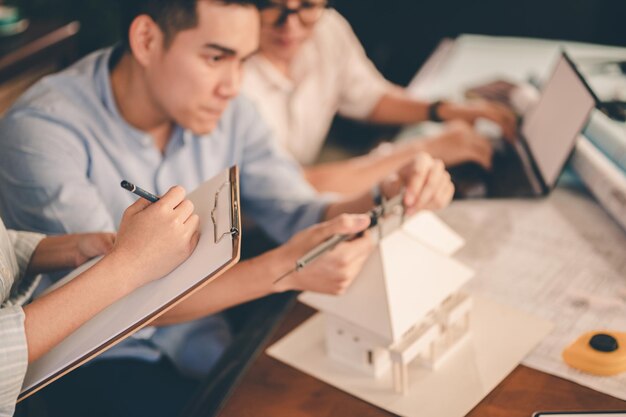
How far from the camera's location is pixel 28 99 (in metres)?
1.32

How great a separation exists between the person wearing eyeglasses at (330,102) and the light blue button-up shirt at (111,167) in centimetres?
34

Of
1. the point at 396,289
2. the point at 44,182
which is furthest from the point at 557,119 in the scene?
the point at 44,182

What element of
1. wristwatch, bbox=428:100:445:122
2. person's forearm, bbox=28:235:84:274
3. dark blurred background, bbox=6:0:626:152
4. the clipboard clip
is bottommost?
dark blurred background, bbox=6:0:626:152

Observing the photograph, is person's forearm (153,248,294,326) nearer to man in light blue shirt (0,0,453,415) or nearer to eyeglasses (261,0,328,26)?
man in light blue shirt (0,0,453,415)

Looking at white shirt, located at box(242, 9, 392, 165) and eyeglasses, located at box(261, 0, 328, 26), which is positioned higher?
eyeglasses, located at box(261, 0, 328, 26)

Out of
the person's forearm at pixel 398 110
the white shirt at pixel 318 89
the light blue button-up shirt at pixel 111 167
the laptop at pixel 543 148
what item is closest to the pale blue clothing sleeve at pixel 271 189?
the light blue button-up shirt at pixel 111 167

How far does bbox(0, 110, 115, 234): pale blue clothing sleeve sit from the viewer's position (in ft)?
4.00

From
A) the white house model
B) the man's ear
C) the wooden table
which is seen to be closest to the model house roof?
the white house model

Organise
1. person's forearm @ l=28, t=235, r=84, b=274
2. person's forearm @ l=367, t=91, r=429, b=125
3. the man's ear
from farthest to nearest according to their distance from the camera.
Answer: person's forearm @ l=367, t=91, r=429, b=125 → the man's ear → person's forearm @ l=28, t=235, r=84, b=274

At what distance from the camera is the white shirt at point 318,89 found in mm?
2234

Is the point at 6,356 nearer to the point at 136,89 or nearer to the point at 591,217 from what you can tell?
the point at 136,89

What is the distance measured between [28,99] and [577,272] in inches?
43.6

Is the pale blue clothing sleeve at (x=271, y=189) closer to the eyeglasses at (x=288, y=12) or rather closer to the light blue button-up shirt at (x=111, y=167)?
the light blue button-up shirt at (x=111, y=167)

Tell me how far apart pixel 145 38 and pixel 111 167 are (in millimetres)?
271
